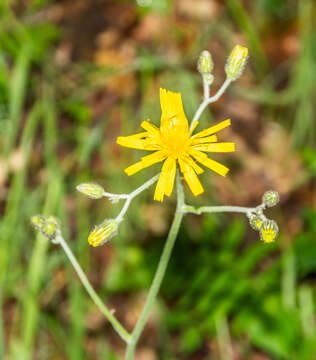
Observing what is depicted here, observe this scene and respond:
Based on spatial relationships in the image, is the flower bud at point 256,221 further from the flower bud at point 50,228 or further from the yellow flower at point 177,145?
the flower bud at point 50,228

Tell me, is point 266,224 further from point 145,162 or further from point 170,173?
point 145,162

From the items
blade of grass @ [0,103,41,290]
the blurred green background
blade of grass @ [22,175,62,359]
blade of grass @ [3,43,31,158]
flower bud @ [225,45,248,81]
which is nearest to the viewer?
flower bud @ [225,45,248,81]

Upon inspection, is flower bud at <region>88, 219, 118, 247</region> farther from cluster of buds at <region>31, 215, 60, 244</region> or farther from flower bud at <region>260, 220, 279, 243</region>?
flower bud at <region>260, 220, 279, 243</region>

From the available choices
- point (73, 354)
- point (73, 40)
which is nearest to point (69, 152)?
point (73, 40)

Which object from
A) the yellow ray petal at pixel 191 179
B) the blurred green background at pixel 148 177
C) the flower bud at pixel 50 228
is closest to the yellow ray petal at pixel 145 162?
the yellow ray petal at pixel 191 179

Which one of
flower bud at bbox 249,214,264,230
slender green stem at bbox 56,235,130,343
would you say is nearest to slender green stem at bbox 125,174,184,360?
slender green stem at bbox 56,235,130,343

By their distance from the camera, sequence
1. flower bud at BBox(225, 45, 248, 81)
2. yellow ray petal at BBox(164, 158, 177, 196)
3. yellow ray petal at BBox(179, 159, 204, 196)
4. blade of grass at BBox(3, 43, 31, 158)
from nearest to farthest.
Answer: yellow ray petal at BBox(164, 158, 177, 196) < yellow ray petal at BBox(179, 159, 204, 196) < flower bud at BBox(225, 45, 248, 81) < blade of grass at BBox(3, 43, 31, 158)
